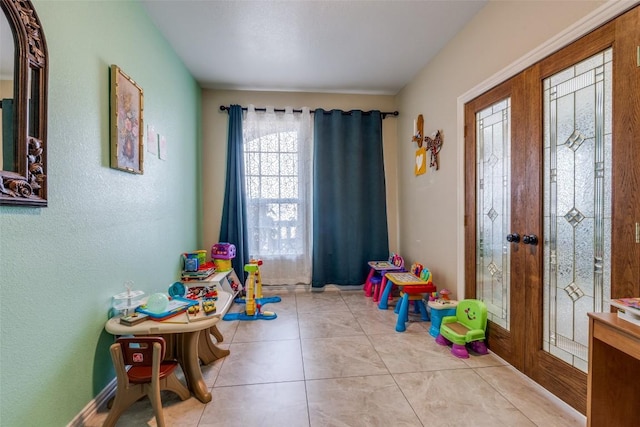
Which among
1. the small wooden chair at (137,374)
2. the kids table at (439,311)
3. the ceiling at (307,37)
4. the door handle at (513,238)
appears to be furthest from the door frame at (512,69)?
the small wooden chair at (137,374)

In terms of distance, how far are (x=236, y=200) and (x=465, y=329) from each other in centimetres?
278

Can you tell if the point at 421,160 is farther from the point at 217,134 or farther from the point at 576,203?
the point at 217,134

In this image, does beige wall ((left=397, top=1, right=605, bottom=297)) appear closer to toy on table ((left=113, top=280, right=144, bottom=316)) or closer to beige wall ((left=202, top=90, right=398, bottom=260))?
beige wall ((left=202, top=90, right=398, bottom=260))

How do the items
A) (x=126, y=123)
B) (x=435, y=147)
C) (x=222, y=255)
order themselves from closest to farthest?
(x=126, y=123) < (x=435, y=147) < (x=222, y=255)

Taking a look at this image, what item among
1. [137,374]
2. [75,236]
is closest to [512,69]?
Answer: [75,236]

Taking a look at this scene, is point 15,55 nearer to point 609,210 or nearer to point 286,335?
point 286,335

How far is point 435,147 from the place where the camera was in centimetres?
290

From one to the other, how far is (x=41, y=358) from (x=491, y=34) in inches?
127

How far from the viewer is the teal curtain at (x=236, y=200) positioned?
3584 millimetres

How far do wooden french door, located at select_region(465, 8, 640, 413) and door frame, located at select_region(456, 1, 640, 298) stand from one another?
0.12ft

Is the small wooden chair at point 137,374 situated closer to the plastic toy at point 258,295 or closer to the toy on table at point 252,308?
the toy on table at point 252,308

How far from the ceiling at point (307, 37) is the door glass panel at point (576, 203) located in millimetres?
1131

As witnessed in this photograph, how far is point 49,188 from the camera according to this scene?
128cm

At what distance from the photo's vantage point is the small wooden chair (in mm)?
1421
